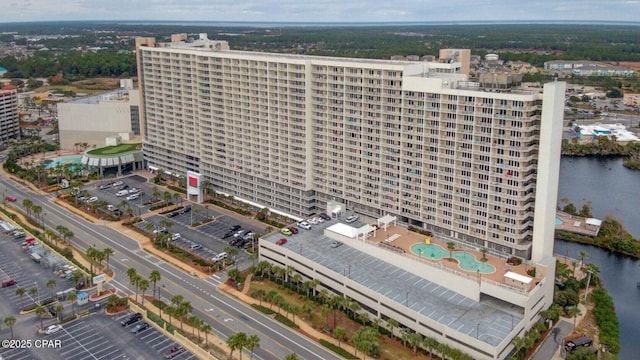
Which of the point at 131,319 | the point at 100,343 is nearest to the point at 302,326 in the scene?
the point at 131,319

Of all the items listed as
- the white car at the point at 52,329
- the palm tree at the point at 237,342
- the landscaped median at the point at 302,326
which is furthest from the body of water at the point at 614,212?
the white car at the point at 52,329

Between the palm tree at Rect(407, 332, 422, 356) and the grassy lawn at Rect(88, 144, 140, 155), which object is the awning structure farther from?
the grassy lawn at Rect(88, 144, 140, 155)

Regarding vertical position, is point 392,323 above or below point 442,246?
below

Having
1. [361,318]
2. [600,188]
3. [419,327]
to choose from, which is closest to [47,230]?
[361,318]

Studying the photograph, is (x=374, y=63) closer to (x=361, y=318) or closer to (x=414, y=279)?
(x=414, y=279)

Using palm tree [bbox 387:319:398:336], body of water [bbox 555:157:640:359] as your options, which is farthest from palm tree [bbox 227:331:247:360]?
body of water [bbox 555:157:640:359]

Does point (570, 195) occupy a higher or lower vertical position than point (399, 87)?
lower

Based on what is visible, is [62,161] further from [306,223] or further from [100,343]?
[100,343]
